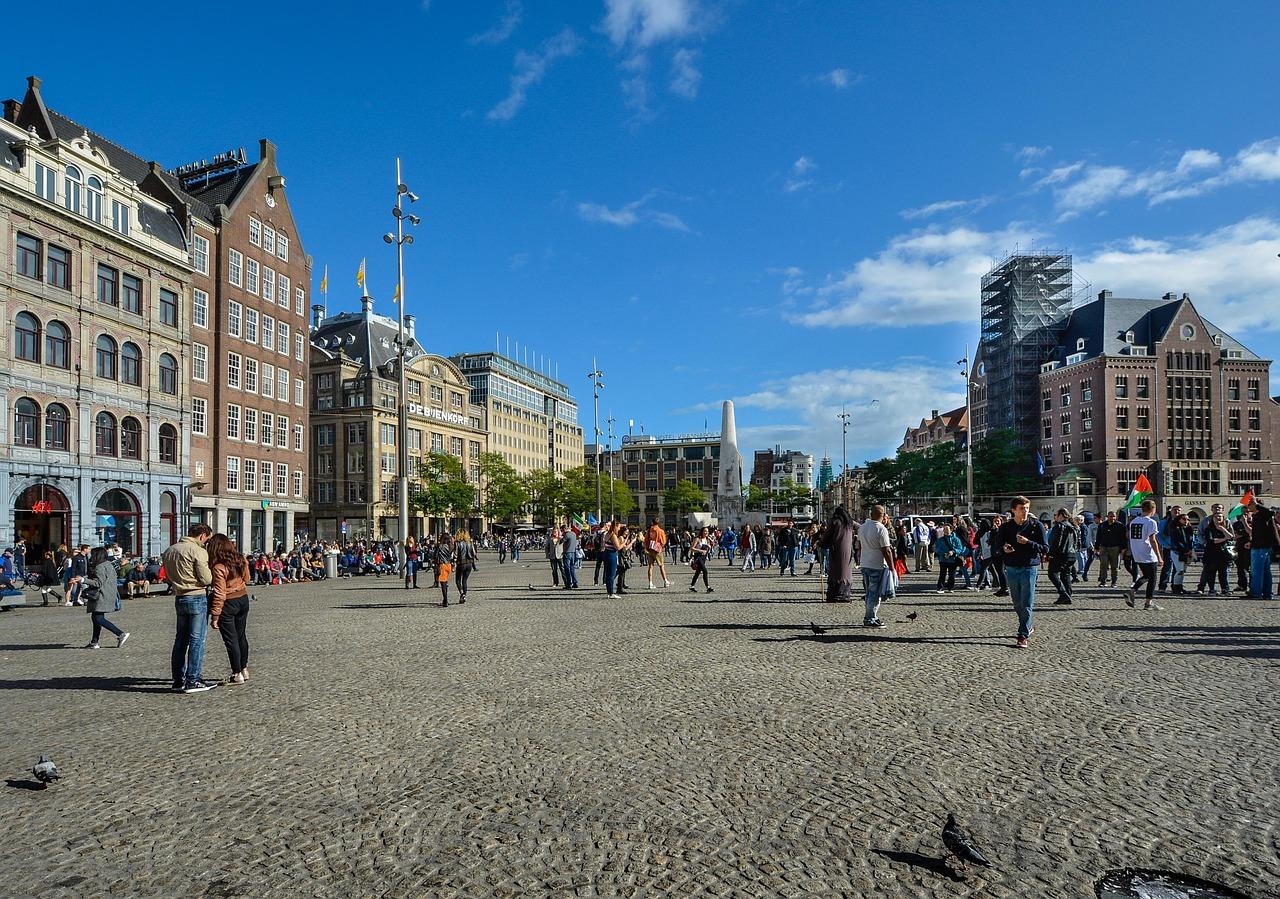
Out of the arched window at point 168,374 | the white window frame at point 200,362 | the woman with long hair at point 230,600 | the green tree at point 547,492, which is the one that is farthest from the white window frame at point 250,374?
the green tree at point 547,492

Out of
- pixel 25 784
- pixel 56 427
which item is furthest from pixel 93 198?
pixel 25 784

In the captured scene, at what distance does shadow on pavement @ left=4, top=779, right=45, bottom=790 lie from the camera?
5941mm

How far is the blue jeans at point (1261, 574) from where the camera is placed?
59.5 feet

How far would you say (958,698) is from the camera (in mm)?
8164

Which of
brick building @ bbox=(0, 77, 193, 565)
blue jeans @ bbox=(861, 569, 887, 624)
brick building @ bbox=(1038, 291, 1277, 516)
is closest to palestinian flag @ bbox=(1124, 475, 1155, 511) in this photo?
blue jeans @ bbox=(861, 569, 887, 624)

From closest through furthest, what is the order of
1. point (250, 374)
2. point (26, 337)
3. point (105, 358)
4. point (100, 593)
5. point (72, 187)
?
point (100, 593), point (26, 337), point (72, 187), point (105, 358), point (250, 374)

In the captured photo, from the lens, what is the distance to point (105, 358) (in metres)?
38.3

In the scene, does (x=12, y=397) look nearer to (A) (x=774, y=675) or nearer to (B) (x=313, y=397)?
(A) (x=774, y=675)

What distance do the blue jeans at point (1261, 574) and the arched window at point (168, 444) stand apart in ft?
140

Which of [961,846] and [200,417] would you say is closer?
[961,846]

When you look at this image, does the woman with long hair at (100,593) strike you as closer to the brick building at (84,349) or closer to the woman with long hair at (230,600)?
the woman with long hair at (230,600)

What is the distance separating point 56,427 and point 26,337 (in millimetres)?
3756

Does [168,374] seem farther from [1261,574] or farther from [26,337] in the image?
[1261,574]

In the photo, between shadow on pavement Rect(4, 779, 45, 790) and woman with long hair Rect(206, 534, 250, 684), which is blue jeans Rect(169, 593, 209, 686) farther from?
shadow on pavement Rect(4, 779, 45, 790)
